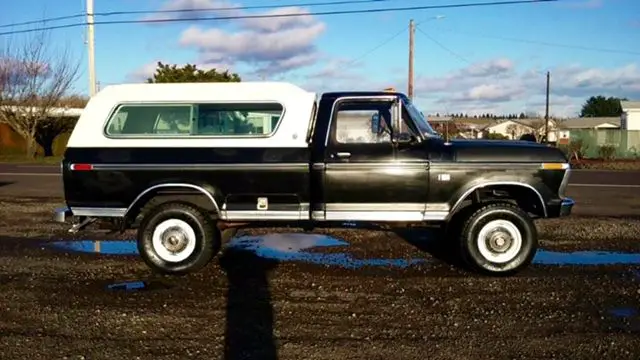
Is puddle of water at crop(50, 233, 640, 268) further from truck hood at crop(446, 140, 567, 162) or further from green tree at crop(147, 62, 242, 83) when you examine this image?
green tree at crop(147, 62, 242, 83)

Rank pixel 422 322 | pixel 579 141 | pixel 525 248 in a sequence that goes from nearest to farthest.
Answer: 1. pixel 422 322
2. pixel 525 248
3. pixel 579 141

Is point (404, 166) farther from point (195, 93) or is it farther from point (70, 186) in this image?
point (70, 186)

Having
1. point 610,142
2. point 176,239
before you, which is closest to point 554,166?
point 176,239

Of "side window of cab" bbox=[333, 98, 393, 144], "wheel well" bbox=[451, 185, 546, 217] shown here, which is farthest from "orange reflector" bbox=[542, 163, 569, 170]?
"side window of cab" bbox=[333, 98, 393, 144]

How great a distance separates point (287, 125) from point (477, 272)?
2.83 m

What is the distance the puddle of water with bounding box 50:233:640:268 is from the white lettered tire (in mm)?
1221

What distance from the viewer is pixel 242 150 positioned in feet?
24.3

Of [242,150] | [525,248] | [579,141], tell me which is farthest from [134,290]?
[579,141]

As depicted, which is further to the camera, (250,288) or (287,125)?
(287,125)

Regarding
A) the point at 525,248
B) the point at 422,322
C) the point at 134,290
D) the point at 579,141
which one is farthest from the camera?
the point at 579,141

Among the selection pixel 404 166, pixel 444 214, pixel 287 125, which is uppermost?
pixel 287 125

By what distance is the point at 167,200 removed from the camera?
A: 770cm

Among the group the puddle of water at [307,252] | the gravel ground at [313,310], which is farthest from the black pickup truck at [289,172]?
the puddle of water at [307,252]

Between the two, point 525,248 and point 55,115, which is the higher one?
point 55,115
